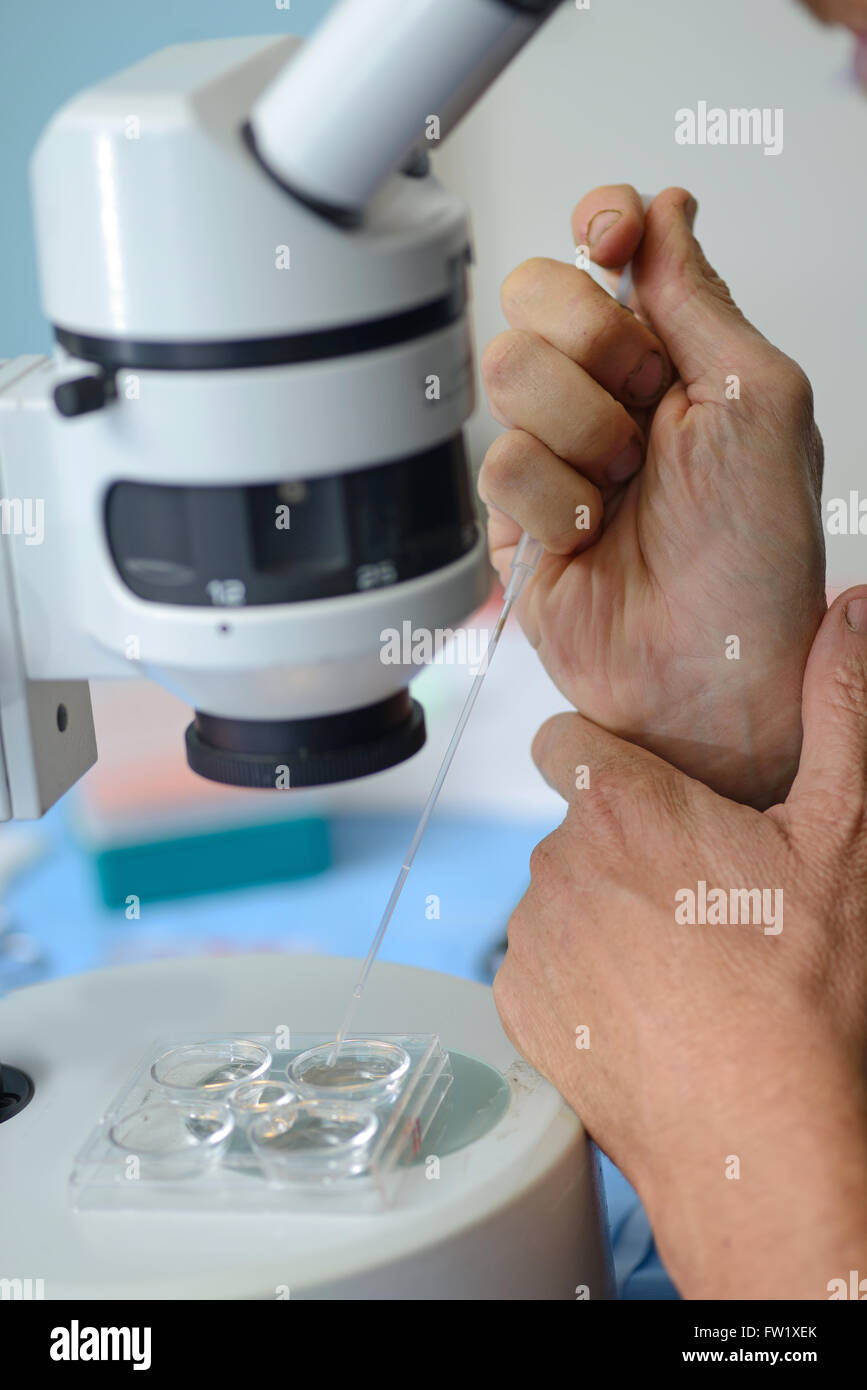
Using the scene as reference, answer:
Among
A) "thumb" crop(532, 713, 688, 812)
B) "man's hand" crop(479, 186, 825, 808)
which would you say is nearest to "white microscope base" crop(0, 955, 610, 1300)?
"thumb" crop(532, 713, 688, 812)

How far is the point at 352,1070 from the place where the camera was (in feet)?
2.45

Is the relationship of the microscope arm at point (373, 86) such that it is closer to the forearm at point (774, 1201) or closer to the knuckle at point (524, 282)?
the knuckle at point (524, 282)

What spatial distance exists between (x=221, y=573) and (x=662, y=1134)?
1.14ft

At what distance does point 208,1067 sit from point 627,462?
46 cm

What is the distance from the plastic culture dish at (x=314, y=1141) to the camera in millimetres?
662

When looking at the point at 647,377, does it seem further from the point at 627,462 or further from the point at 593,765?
the point at 593,765

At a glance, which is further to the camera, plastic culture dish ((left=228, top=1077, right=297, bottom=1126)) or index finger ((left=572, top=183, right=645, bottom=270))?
index finger ((left=572, top=183, right=645, bottom=270))

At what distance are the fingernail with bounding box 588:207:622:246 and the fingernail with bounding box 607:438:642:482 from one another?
13 centimetres

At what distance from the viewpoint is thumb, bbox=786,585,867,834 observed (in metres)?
0.79

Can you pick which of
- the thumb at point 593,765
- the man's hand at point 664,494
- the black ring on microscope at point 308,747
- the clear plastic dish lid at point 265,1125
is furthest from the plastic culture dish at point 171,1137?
the man's hand at point 664,494

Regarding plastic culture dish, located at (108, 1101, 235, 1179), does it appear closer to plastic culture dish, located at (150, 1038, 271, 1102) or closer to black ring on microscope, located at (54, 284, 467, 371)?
plastic culture dish, located at (150, 1038, 271, 1102)

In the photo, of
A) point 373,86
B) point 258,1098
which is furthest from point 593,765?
point 373,86

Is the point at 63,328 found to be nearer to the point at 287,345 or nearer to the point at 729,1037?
the point at 287,345
